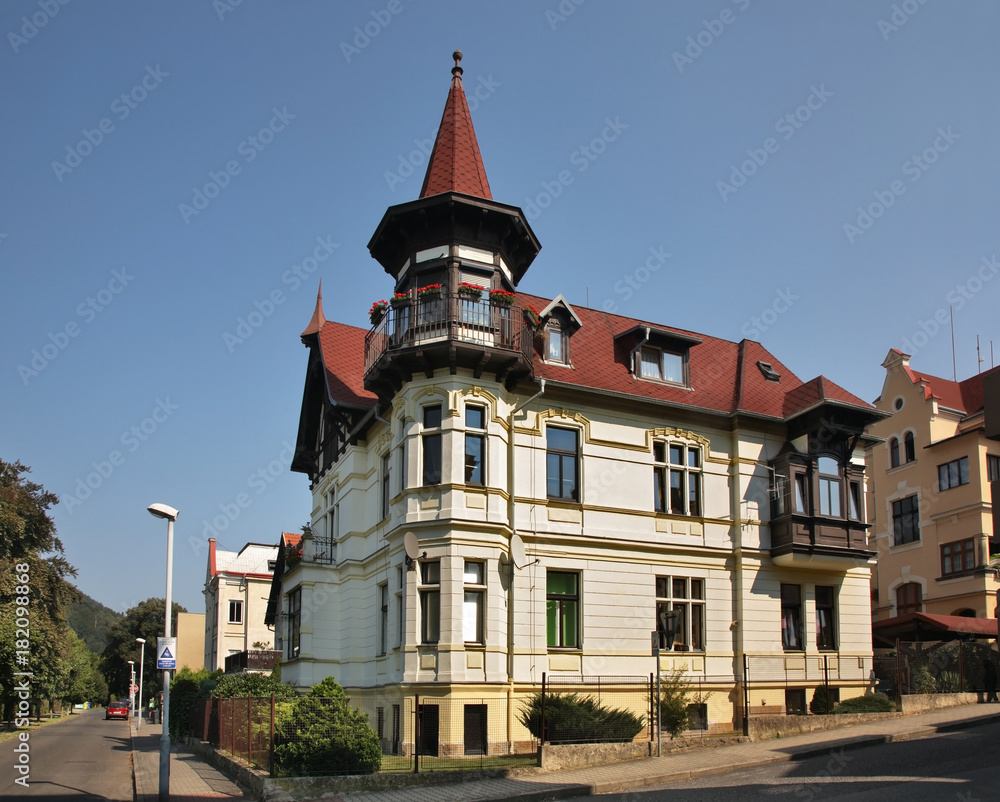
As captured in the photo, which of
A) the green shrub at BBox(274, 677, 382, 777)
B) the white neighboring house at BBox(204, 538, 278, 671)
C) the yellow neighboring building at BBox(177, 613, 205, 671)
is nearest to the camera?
the green shrub at BBox(274, 677, 382, 777)

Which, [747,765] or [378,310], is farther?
[378,310]

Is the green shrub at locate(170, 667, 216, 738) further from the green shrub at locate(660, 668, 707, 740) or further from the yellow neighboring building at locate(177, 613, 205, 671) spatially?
the yellow neighboring building at locate(177, 613, 205, 671)

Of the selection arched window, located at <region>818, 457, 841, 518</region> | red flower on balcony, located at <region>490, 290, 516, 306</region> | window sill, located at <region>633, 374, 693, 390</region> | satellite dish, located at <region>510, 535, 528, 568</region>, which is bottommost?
satellite dish, located at <region>510, 535, 528, 568</region>

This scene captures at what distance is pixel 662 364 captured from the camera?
27.5 m

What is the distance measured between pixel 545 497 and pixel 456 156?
967 centimetres

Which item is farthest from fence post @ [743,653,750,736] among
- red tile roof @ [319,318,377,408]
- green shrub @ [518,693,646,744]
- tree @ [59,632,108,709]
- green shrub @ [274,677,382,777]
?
tree @ [59,632,108,709]

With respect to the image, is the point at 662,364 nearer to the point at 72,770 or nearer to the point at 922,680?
the point at 922,680

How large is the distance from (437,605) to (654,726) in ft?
20.3

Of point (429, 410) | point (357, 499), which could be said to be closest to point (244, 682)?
point (357, 499)

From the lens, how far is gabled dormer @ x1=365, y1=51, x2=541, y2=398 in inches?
904

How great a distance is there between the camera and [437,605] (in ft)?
72.4

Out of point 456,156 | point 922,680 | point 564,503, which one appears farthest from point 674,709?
point 456,156

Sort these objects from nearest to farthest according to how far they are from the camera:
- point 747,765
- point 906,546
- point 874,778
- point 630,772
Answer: point 874,778 → point 630,772 → point 747,765 → point 906,546

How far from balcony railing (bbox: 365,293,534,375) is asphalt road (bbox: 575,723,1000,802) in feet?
35.0
